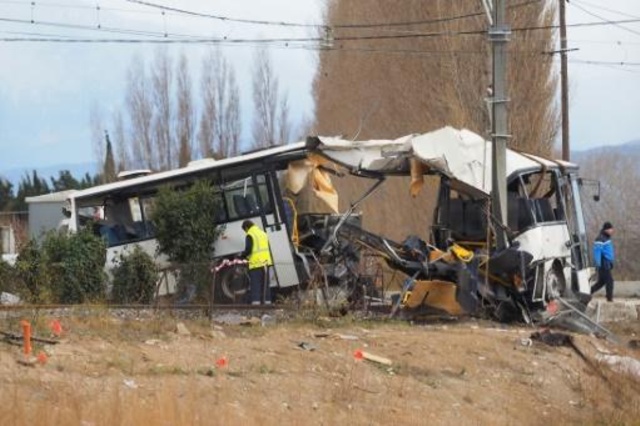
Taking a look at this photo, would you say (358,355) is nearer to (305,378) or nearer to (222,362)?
(305,378)

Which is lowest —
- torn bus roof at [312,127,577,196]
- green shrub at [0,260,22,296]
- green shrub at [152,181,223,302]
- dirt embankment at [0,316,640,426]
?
dirt embankment at [0,316,640,426]

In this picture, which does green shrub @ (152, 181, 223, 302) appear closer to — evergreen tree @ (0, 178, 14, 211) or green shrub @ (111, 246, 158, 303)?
green shrub @ (111, 246, 158, 303)

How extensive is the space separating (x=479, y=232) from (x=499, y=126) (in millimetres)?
1949

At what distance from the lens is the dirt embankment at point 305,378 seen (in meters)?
9.79

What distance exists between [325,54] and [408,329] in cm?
3092

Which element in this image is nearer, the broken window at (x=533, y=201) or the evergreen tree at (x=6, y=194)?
the broken window at (x=533, y=201)

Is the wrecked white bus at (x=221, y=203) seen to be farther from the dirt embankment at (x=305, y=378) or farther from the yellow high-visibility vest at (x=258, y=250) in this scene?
the dirt embankment at (x=305, y=378)

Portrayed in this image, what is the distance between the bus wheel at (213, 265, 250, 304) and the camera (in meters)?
16.9

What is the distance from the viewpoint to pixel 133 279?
1689 cm

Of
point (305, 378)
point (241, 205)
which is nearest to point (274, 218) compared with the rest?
point (241, 205)

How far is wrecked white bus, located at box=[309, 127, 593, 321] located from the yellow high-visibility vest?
1439 millimetres

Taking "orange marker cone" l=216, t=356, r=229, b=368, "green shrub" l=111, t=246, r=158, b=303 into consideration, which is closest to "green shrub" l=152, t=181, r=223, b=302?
"green shrub" l=111, t=246, r=158, b=303

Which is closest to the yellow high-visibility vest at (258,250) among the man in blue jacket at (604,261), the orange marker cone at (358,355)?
the orange marker cone at (358,355)

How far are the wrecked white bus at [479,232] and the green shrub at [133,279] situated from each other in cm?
351
